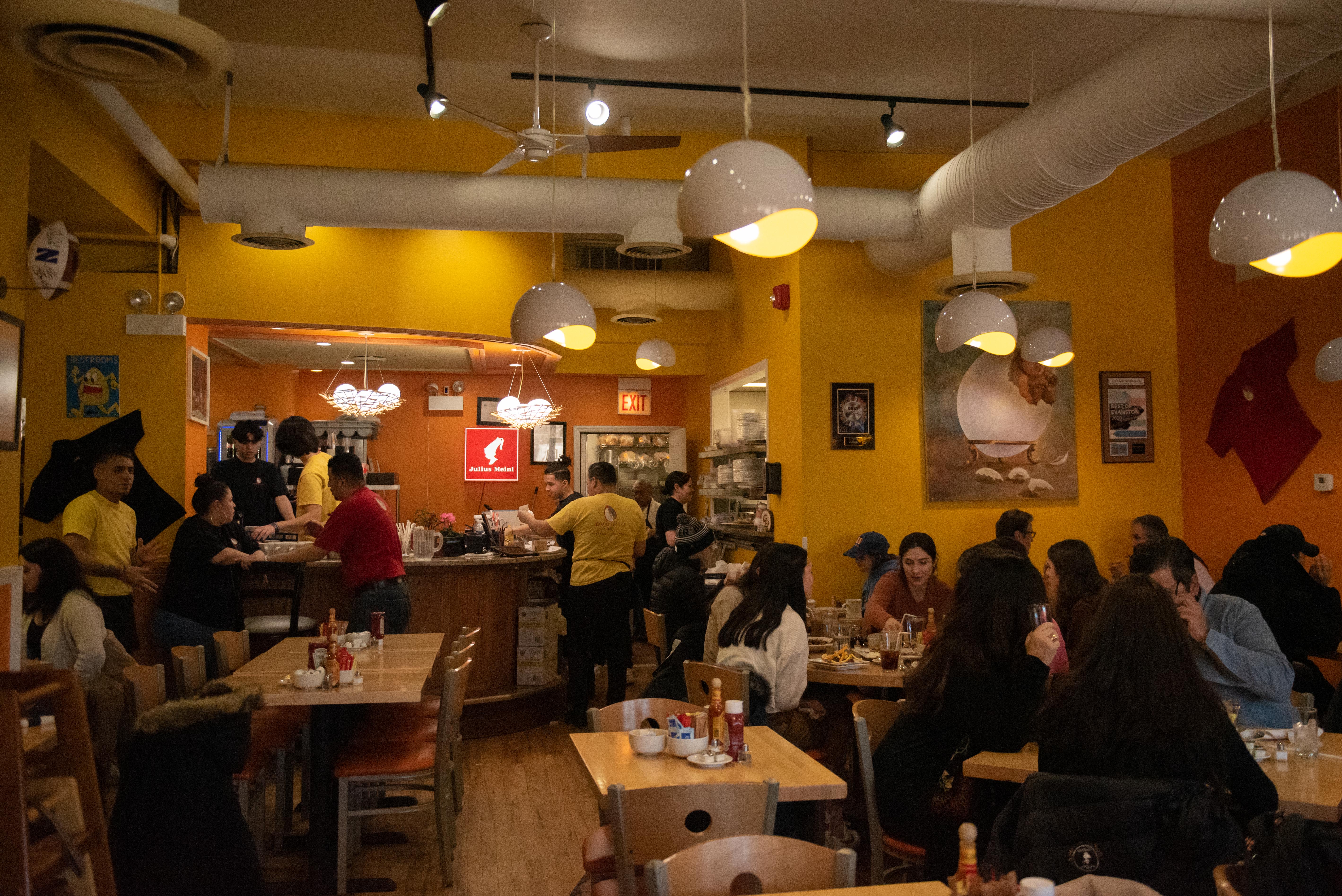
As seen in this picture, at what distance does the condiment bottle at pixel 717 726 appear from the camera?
3416mm

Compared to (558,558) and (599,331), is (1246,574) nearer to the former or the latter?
A: (558,558)

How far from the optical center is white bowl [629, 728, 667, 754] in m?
3.34

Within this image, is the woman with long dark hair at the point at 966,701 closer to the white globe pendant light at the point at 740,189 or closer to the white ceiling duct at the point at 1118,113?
the white globe pendant light at the point at 740,189

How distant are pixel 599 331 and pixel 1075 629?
7.09 m

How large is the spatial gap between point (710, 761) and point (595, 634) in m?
4.11

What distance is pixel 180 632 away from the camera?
5.78 meters

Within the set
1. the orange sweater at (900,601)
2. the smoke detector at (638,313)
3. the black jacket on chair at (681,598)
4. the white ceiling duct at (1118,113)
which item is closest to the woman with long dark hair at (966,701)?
the white ceiling duct at (1118,113)

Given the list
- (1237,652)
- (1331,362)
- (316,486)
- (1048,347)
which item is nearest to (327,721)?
(1237,652)

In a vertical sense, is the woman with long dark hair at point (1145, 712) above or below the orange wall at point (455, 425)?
below

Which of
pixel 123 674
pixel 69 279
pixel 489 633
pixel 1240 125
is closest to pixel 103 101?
pixel 69 279

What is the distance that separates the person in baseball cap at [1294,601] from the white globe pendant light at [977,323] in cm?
193

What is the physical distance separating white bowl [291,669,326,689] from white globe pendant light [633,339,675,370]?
5.85 meters

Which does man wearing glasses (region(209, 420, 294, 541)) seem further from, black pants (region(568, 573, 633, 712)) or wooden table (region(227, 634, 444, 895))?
wooden table (region(227, 634, 444, 895))

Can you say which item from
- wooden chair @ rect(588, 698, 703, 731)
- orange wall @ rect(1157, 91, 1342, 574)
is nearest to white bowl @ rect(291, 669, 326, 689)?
wooden chair @ rect(588, 698, 703, 731)
